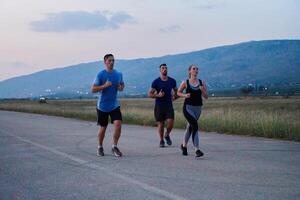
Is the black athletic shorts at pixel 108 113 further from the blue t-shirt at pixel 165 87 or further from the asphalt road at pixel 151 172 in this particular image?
the blue t-shirt at pixel 165 87

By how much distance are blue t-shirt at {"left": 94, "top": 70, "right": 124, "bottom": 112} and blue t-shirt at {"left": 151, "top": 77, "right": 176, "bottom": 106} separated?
219 cm

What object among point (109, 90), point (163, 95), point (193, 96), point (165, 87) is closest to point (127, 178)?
point (193, 96)

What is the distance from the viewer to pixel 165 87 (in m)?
13.3

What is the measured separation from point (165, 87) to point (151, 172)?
4.66 meters

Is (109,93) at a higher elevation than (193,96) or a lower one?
higher

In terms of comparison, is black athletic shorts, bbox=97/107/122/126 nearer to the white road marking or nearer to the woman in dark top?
the white road marking

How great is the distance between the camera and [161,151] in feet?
40.3

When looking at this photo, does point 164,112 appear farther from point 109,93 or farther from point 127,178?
point 127,178

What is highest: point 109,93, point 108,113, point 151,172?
→ point 109,93

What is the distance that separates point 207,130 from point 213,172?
10.9 m

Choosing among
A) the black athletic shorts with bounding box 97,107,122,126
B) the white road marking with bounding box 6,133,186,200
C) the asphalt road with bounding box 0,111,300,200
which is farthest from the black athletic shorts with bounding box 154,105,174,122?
the white road marking with bounding box 6,133,186,200

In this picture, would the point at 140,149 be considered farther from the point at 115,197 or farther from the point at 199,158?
the point at 115,197

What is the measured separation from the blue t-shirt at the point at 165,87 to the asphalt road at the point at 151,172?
1.09 meters

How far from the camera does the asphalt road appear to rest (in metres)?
7.09
